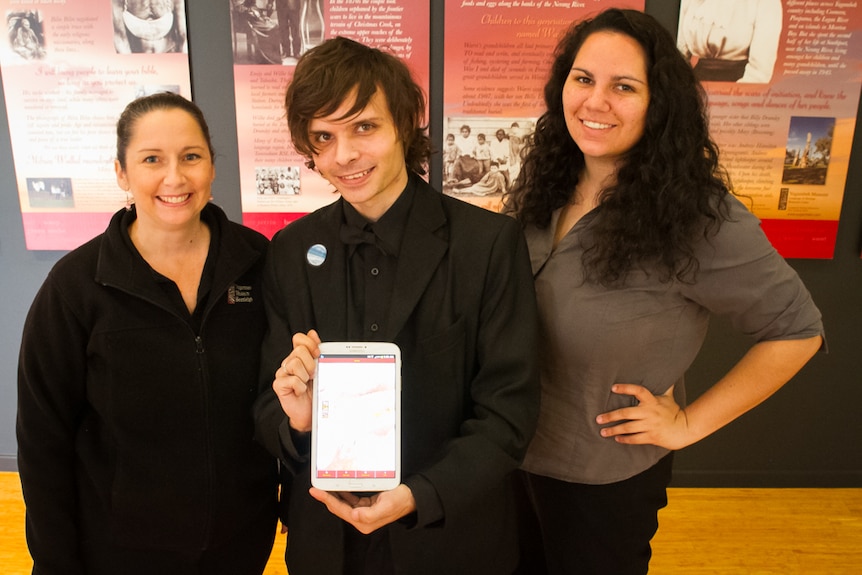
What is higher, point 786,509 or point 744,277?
point 744,277

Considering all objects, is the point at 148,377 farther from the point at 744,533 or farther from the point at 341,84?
the point at 744,533

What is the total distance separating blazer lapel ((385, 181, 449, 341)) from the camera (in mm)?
1118

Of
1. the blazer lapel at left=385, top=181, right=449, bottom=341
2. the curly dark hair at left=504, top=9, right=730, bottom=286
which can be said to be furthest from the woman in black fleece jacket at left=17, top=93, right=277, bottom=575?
the curly dark hair at left=504, top=9, right=730, bottom=286

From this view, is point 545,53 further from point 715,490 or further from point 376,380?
point 715,490

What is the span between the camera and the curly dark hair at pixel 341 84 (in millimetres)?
1104

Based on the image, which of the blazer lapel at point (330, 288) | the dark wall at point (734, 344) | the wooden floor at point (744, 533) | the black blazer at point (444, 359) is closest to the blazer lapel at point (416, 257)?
the black blazer at point (444, 359)

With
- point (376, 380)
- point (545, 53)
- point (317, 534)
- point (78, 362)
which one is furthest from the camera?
point (545, 53)

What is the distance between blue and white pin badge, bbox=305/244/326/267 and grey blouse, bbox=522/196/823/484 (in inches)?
20.4

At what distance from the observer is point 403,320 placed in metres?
1.11

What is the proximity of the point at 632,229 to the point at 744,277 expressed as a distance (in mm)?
263

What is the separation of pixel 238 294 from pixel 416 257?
1.61ft

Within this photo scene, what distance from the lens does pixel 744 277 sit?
50.1 inches

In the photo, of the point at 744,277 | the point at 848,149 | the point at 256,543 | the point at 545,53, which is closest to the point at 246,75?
the point at 545,53

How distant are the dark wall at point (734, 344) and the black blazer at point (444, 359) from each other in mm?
1510
